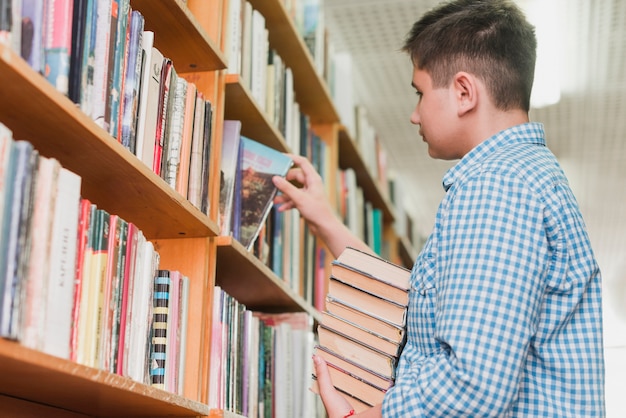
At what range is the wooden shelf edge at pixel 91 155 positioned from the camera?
0.97m

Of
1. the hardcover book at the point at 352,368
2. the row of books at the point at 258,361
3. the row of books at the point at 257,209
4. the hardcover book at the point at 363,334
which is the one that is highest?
the row of books at the point at 257,209

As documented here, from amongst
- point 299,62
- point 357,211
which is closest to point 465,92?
point 299,62

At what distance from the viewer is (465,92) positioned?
4.18 ft

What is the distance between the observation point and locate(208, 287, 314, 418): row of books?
1.61m

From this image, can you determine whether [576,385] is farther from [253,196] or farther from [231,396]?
[253,196]

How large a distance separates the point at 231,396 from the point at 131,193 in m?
0.54

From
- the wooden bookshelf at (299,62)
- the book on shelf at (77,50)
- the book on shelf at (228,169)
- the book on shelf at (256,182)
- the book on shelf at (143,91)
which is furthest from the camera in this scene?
the wooden bookshelf at (299,62)

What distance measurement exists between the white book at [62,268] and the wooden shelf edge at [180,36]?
21.8 inches

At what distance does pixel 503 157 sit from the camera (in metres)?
1.13

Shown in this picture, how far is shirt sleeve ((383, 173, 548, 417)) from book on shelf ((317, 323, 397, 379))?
123mm

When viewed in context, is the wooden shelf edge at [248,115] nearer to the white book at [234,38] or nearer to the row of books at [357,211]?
the white book at [234,38]

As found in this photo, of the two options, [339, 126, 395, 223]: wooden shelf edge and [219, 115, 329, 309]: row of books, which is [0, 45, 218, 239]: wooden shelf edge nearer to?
[219, 115, 329, 309]: row of books

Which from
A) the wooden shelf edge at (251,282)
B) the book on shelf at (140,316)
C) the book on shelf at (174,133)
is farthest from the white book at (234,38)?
the book on shelf at (140,316)

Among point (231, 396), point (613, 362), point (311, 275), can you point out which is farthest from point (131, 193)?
point (613, 362)
